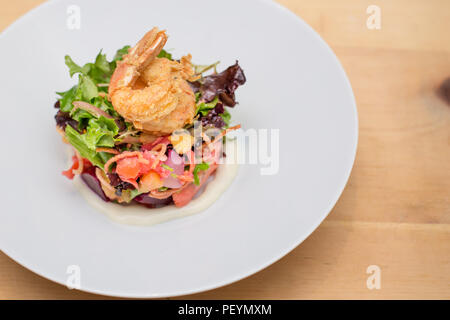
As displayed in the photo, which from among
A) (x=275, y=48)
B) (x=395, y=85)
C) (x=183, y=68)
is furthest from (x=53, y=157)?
(x=395, y=85)

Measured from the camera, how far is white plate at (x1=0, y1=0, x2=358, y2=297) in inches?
90.0

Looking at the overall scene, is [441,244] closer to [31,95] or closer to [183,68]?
[183,68]

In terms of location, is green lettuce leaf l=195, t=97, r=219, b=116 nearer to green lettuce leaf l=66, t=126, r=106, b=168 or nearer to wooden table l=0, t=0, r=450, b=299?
green lettuce leaf l=66, t=126, r=106, b=168

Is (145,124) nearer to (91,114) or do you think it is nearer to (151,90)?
(151,90)

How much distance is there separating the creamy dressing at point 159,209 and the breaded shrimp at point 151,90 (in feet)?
1.58

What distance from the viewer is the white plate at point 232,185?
229 centimetres

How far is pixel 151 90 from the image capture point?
2320 mm

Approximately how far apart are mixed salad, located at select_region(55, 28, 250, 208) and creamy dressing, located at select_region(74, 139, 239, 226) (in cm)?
4

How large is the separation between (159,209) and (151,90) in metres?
0.80

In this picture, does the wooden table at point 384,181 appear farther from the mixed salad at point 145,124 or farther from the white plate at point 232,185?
the mixed salad at point 145,124

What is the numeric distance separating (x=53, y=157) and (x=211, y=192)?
0.96 m

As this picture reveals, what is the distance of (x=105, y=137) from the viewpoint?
2543mm

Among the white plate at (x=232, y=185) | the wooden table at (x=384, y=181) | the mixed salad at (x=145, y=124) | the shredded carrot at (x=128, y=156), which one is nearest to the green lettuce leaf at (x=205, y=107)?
the mixed salad at (x=145, y=124)

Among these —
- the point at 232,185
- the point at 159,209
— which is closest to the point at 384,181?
the point at 232,185
